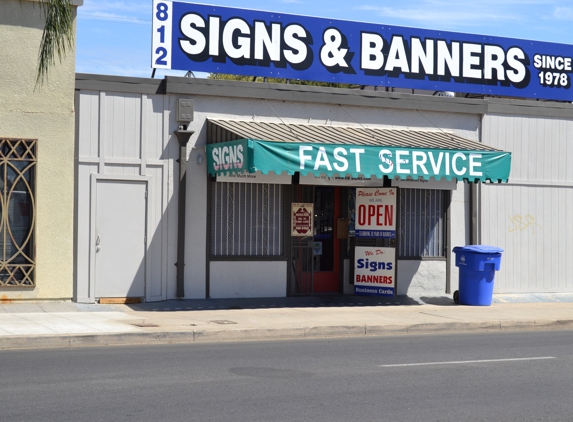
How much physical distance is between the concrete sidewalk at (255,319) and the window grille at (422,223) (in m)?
1.13

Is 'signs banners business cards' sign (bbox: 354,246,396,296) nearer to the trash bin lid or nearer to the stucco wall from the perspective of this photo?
the trash bin lid

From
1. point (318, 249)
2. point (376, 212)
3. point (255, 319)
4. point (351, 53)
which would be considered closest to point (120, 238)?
point (255, 319)

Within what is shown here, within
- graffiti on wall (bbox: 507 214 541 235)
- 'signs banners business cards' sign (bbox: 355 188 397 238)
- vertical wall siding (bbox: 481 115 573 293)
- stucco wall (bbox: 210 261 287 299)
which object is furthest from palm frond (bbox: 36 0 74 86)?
graffiti on wall (bbox: 507 214 541 235)

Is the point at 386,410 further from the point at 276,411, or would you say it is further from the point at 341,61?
the point at 341,61

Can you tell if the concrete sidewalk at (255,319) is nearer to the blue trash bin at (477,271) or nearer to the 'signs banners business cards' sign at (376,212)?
the blue trash bin at (477,271)

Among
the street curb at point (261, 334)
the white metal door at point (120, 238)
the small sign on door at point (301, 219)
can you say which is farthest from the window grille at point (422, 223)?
the white metal door at point (120, 238)

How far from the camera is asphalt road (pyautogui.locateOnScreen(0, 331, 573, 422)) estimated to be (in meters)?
7.12

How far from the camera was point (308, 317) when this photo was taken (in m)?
14.2

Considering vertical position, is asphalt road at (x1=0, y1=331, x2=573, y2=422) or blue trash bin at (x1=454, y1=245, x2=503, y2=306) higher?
blue trash bin at (x1=454, y1=245, x2=503, y2=306)

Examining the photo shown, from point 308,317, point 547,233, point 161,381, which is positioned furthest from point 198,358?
point 547,233

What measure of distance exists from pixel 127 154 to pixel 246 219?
2760mm

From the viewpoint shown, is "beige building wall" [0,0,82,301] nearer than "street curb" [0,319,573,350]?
No

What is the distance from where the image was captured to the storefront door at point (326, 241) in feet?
57.1

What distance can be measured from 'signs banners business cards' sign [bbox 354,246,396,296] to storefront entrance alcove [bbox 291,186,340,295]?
0.62 metres
